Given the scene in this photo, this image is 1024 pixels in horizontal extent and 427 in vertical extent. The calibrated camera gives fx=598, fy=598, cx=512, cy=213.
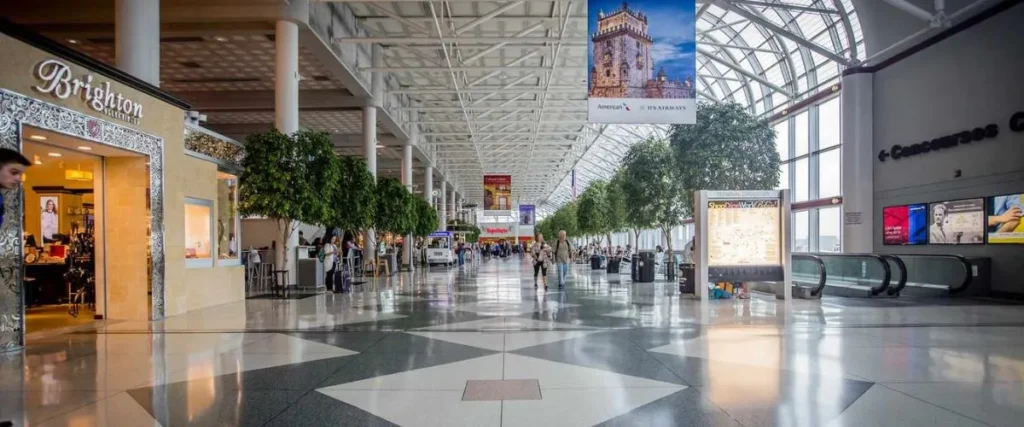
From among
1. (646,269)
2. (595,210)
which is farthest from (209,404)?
(595,210)

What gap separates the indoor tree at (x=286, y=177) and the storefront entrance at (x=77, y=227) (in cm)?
304

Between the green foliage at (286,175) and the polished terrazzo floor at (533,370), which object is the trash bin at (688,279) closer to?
the polished terrazzo floor at (533,370)

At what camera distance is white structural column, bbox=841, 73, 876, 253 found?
18609 millimetres

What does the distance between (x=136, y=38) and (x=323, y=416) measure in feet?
31.4

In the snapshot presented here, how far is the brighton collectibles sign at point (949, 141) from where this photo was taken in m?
13.3

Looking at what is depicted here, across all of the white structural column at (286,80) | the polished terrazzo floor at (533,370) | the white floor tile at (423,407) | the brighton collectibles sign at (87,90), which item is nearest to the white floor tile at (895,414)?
the polished terrazzo floor at (533,370)

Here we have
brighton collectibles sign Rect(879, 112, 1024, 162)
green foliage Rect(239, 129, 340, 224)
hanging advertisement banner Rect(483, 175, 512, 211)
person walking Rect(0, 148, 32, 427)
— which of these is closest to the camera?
person walking Rect(0, 148, 32, 427)

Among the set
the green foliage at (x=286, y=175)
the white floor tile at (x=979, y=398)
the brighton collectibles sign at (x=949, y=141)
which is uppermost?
the brighton collectibles sign at (x=949, y=141)

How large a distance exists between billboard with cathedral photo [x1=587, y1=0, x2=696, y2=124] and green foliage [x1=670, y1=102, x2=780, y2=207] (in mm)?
5248

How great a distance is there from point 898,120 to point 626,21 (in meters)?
11.3

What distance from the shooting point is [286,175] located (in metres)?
13.6

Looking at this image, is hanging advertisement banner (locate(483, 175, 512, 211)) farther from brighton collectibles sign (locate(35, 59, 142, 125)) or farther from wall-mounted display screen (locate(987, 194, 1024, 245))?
brighton collectibles sign (locate(35, 59, 142, 125))

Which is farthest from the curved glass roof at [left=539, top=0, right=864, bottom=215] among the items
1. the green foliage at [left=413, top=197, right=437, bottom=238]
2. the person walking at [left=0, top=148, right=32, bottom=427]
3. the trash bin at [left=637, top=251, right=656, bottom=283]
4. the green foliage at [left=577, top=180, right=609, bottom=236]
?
the person walking at [left=0, top=148, right=32, bottom=427]

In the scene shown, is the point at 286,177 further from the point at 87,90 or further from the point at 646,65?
the point at 646,65
